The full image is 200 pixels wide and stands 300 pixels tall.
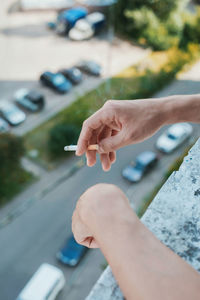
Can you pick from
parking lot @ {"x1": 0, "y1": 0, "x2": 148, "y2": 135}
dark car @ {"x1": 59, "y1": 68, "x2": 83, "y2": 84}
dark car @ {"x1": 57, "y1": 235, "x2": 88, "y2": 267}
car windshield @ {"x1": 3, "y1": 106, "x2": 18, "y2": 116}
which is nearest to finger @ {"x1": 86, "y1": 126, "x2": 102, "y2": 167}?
dark car @ {"x1": 57, "y1": 235, "x2": 88, "y2": 267}

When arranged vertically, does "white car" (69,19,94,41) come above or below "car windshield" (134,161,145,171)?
above

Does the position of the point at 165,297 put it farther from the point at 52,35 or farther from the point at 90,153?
the point at 52,35

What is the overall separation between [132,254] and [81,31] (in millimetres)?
8676

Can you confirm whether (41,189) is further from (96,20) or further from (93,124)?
(96,20)

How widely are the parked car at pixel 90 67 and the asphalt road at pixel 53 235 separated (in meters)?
2.35

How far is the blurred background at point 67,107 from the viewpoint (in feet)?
15.3

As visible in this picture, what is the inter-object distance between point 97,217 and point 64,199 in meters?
4.60

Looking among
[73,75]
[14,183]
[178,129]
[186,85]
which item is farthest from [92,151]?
[186,85]

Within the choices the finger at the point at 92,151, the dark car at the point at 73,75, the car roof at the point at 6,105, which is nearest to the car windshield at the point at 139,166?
the dark car at the point at 73,75

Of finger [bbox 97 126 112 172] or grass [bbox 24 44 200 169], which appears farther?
grass [bbox 24 44 200 169]

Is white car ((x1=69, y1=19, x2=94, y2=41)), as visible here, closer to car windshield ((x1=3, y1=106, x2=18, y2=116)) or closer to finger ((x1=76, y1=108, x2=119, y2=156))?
car windshield ((x1=3, y1=106, x2=18, y2=116))

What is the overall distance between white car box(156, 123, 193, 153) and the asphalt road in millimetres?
432

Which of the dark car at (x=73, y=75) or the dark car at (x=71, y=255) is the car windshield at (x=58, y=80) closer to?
the dark car at (x=73, y=75)

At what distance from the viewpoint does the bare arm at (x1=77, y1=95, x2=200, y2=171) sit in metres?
1.13
